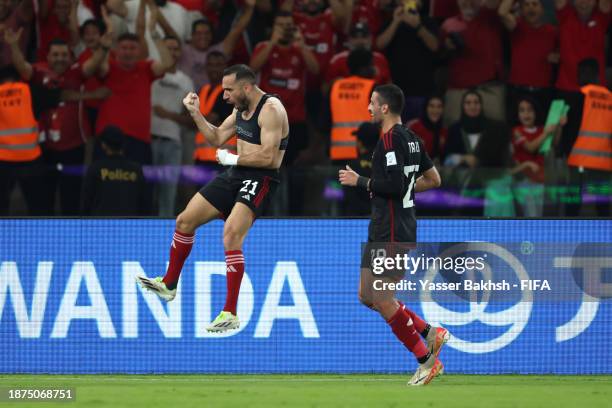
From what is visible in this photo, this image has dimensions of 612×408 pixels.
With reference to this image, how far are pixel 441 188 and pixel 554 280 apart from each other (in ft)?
6.33

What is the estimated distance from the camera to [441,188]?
46.8 ft

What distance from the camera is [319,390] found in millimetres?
11242

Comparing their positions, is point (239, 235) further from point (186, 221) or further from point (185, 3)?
point (185, 3)

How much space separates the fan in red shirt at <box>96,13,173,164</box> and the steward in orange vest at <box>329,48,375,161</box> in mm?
2240

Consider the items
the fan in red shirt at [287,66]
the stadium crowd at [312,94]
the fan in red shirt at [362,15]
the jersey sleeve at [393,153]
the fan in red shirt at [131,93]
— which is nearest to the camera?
the jersey sleeve at [393,153]

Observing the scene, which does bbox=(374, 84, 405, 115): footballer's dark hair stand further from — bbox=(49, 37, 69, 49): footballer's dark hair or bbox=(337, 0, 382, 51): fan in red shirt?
bbox=(49, 37, 69, 49): footballer's dark hair

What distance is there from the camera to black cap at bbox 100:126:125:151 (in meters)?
14.4

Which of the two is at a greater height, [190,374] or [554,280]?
[554,280]

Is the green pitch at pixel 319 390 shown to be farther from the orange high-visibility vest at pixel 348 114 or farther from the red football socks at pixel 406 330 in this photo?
the orange high-visibility vest at pixel 348 114

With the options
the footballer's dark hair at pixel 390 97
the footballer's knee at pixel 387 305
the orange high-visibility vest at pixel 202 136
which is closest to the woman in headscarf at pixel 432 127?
the orange high-visibility vest at pixel 202 136

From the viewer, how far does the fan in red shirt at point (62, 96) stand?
15781 millimetres

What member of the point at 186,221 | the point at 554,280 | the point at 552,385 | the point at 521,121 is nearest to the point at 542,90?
the point at 521,121

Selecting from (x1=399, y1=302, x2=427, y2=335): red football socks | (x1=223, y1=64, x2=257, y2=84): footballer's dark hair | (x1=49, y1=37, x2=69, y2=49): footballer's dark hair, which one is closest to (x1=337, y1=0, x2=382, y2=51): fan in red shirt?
(x1=49, y1=37, x2=69, y2=49): footballer's dark hair

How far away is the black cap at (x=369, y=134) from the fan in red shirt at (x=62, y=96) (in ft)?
11.4
